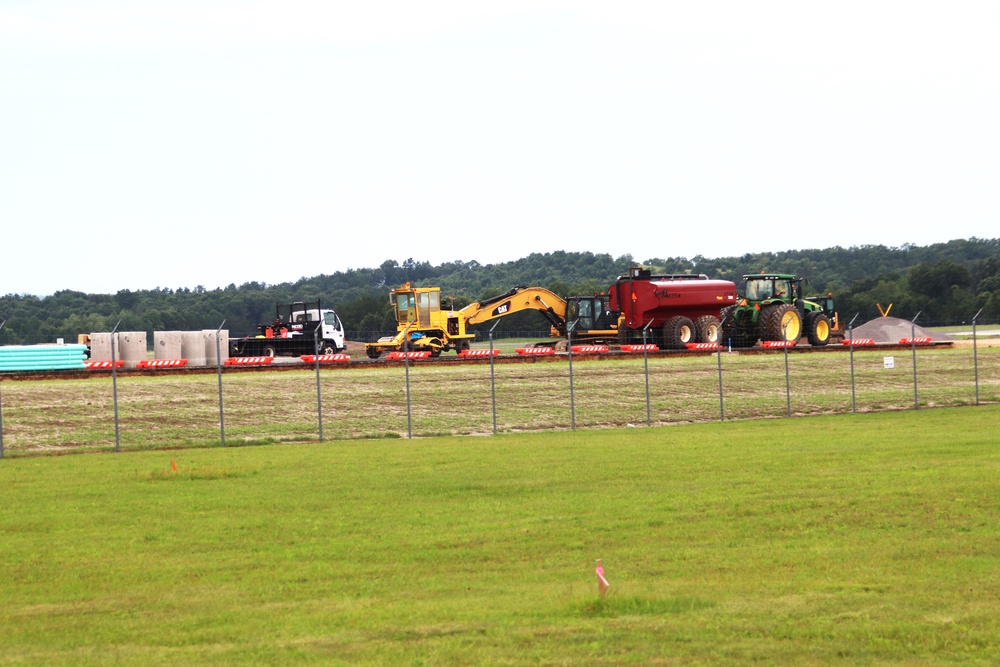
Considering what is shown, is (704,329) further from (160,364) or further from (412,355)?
(160,364)

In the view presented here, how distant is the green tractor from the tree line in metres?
3.87

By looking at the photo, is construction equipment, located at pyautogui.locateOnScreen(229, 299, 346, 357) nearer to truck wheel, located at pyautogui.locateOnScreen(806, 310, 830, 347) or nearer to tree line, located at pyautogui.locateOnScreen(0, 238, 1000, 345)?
tree line, located at pyautogui.locateOnScreen(0, 238, 1000, 345)

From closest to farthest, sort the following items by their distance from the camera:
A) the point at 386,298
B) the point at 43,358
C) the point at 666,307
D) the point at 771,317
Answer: the point at 43,358 → the point at 771,317 → the point at 666,307 → the point at 386,298

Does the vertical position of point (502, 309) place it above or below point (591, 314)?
above

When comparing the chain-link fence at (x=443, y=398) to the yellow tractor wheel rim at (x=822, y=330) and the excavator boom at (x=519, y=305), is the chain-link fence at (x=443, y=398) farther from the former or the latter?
the excavator boom at (x=519, y=305)

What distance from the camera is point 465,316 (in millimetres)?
56344

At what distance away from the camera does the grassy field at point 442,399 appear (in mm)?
29500

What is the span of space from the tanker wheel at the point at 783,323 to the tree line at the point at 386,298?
659 cm

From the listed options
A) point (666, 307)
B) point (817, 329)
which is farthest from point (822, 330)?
point (666, 307)

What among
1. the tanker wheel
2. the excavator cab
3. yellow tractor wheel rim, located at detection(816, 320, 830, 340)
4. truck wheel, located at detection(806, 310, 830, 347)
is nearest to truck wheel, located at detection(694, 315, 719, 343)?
the tanker wheel

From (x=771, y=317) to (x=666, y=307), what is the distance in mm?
4584

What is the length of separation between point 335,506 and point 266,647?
7.35m

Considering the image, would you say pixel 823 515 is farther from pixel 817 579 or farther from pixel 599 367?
pixel 599 367

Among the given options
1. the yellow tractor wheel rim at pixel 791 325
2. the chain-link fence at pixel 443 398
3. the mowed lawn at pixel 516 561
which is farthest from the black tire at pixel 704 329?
the mowed lawn at pixel 516 561
